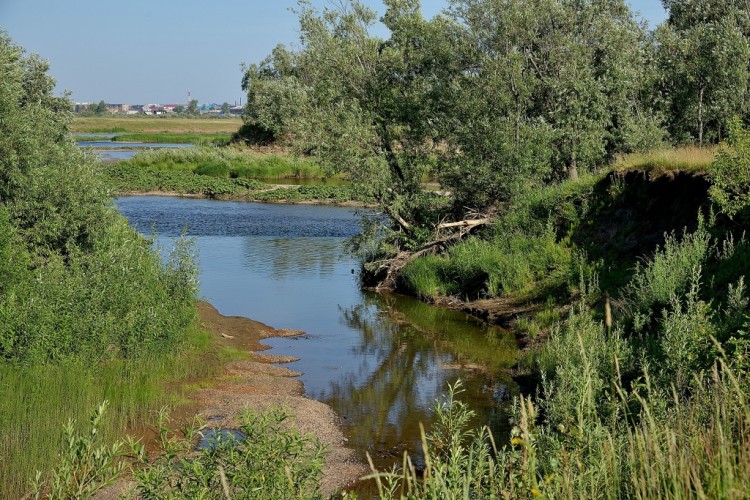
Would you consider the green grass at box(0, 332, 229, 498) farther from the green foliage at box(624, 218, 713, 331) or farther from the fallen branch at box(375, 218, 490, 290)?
the fallen branch at box(375, 218, 490, 290)

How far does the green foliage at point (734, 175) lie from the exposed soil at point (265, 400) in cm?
891

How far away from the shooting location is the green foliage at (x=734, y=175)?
663 inches

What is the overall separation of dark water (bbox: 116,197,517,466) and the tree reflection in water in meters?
0.02

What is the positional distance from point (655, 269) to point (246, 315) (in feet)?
A: 35.2

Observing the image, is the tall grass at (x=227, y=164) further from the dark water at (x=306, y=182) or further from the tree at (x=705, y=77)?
the tree at (x=705, y=77)

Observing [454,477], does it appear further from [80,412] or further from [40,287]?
[40,287]

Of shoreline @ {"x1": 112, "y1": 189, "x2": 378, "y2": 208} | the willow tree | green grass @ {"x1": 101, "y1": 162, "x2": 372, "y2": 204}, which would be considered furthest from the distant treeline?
green grass @ {"x1": 101, "y1": 162, "x2": 372, "y2": 204}

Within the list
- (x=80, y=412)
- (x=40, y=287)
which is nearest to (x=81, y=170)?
(x=40, y=287)

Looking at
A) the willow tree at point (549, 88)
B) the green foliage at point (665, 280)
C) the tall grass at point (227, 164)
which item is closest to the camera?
the green foliage at point (665, 280)

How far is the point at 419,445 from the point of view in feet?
41.6

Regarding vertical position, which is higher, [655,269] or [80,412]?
[655,269]

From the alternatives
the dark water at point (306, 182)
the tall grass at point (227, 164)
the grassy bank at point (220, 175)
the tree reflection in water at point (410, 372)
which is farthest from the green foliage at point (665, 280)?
the tall grass at point (227, 164)

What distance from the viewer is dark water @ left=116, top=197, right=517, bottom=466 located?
47.2 feet

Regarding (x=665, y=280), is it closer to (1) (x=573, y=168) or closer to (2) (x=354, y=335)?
(2) (x=354, y=335)
